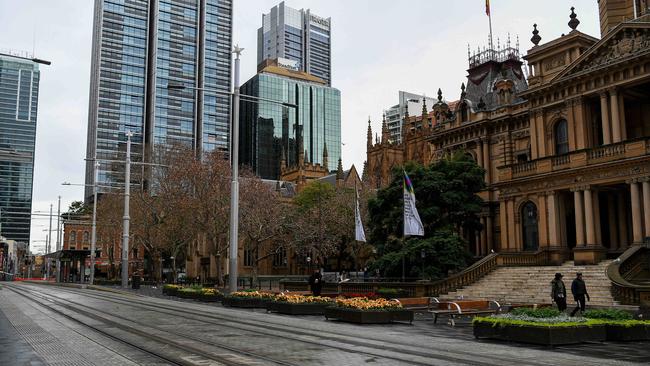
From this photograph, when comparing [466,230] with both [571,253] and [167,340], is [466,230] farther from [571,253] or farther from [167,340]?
[167,340]

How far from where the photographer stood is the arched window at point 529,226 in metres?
40.9

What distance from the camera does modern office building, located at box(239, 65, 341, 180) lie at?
487 ft

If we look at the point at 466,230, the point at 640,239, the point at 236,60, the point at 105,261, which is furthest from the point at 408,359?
the point at 105,261

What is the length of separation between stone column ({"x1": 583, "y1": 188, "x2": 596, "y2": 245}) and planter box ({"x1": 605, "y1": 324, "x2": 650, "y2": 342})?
21281 millimetres

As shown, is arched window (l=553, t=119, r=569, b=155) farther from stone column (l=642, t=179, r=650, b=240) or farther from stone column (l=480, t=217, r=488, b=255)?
stone column (l=480, t=217, r=488, b=255)

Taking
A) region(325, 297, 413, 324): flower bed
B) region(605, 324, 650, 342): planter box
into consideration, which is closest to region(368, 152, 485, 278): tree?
region(325, 297, 413, 324): flower bed

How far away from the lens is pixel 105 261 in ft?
375

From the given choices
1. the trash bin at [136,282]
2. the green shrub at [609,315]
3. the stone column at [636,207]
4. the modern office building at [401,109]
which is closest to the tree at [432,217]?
the stone column at [636,207]

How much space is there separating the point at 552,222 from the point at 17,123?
79.6 meters

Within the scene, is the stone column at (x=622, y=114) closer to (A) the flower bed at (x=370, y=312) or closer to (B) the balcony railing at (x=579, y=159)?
(B) the balcony railing at (x=579, y=159)

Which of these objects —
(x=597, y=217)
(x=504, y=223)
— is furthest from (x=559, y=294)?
(x=504, y=223)

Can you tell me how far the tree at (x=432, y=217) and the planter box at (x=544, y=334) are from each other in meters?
20.6

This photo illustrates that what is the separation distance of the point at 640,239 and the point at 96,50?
5463 inches

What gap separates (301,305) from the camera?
2473 cm
